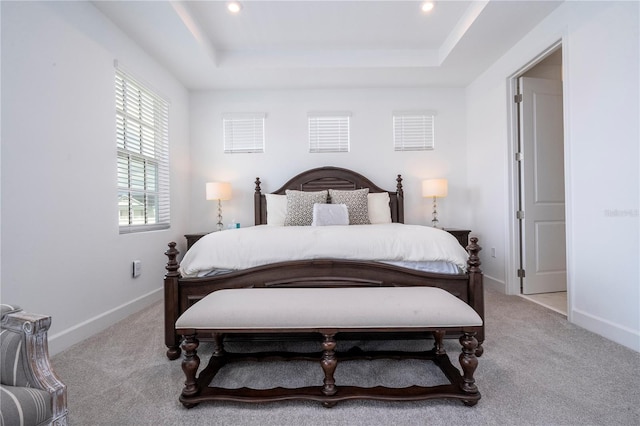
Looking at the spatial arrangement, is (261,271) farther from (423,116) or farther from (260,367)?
(423,116)

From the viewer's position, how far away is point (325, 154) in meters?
3.86

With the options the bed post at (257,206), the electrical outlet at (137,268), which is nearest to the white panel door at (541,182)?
the bed post at (257,206)

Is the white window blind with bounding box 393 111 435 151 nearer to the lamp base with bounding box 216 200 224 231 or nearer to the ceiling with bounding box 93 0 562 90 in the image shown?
the ceiling with bounding box 93 0 562 90

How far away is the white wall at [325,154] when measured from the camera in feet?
12.5

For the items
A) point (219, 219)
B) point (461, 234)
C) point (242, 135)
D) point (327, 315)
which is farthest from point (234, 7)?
point (461, 234)

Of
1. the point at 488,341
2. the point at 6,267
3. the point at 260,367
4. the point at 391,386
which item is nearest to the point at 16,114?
the point at 6,267

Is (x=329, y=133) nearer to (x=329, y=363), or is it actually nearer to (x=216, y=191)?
(x=216, y=191)

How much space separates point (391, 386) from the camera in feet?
4.74

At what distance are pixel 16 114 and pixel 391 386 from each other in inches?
104

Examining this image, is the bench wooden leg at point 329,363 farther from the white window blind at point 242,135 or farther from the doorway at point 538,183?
the white window blind at point 242,135

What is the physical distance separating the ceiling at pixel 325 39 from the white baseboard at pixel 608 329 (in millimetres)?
2535

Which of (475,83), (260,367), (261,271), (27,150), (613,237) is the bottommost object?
(260,367)

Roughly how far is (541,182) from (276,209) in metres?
2.98

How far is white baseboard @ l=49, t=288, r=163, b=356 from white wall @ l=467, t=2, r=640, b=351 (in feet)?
12.4
